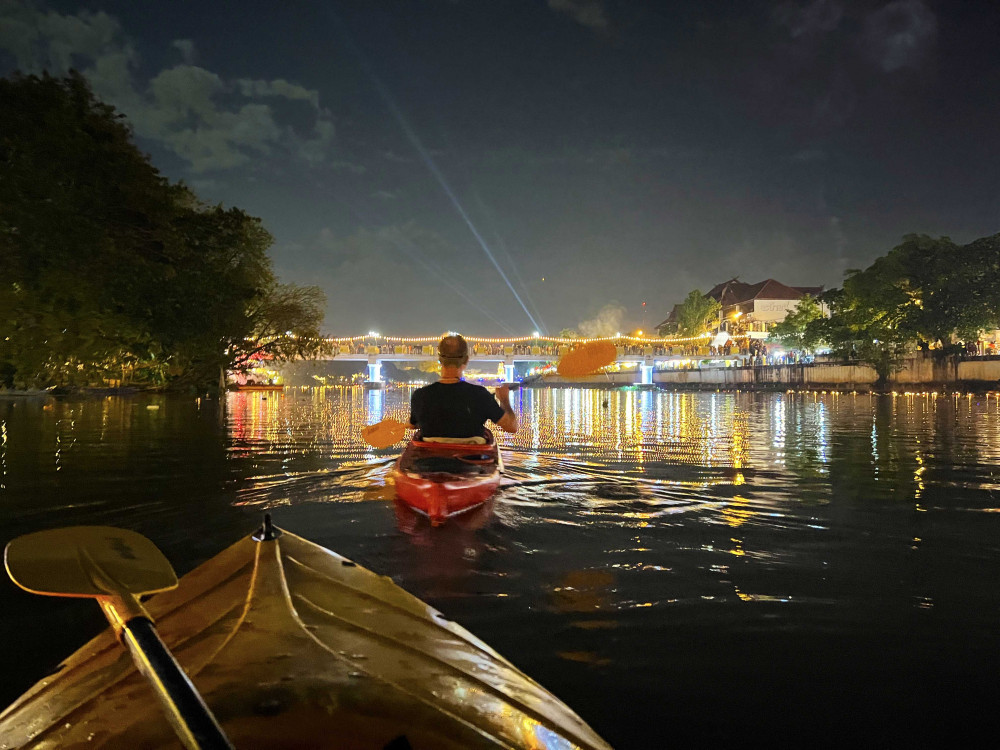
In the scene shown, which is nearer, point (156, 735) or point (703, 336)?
point (156, 735)

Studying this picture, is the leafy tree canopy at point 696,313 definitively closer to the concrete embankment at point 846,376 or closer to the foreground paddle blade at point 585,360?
the concrete embankment at point 846,376

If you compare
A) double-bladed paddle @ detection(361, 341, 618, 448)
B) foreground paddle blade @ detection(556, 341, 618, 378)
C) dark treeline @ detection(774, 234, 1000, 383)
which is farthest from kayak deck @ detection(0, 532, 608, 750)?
dark treeline @ detection(774, 234, 1000, 383)

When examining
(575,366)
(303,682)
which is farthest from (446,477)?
(303,682)

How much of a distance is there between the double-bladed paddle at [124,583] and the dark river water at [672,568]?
1.28 metres

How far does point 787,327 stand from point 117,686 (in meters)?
80.7

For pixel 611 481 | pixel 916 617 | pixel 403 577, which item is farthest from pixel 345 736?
pixel 611 481

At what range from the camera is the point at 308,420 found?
2361cm

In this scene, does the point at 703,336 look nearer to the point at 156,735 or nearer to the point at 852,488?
the point at 852,488

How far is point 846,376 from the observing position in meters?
61.2

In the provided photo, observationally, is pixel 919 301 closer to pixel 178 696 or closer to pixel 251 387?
pixel 178 696

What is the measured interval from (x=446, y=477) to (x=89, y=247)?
1093 centimetres

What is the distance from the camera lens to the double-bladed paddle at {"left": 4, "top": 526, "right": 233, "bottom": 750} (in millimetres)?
1554

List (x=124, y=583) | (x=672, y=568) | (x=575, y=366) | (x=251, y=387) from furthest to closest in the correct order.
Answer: (x=251, y=387) → (x=575, y=366) → (x=672, y=568) → (x=124, y=583)

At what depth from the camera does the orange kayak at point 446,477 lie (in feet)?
21.0
